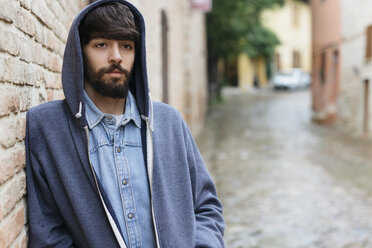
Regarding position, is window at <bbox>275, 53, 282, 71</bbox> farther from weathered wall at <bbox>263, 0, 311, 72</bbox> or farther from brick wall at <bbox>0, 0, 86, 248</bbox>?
brick wall at <bbox>0, 0, 86, 248</bbox>

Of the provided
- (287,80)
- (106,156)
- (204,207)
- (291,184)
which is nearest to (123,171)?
(106,156)

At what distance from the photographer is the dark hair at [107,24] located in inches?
74.7

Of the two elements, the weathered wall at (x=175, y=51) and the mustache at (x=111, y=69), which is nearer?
the mustache at (x=111, y=69)

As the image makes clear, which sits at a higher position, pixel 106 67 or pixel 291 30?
pixel 291 30

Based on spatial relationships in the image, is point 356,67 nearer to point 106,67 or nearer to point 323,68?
point 323,68

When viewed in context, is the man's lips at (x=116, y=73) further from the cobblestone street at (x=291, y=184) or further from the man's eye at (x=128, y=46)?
the cobblestone street at (x=291, y=184)

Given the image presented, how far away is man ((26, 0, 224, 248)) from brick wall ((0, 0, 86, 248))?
0.06 m

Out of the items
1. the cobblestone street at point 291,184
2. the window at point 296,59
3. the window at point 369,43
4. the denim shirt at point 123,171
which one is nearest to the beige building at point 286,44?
the window at point 296,59

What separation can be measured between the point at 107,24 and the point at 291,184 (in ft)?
21.4

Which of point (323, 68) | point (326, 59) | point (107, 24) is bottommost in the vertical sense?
point (323, 68)

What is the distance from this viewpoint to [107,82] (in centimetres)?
192

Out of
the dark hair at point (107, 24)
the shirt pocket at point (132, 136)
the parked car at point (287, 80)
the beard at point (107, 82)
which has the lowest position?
the parked car at point (287, 80)

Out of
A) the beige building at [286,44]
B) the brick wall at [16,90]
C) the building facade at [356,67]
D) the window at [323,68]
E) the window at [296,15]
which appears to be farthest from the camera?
the window at [296,15]

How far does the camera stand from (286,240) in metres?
5.26
